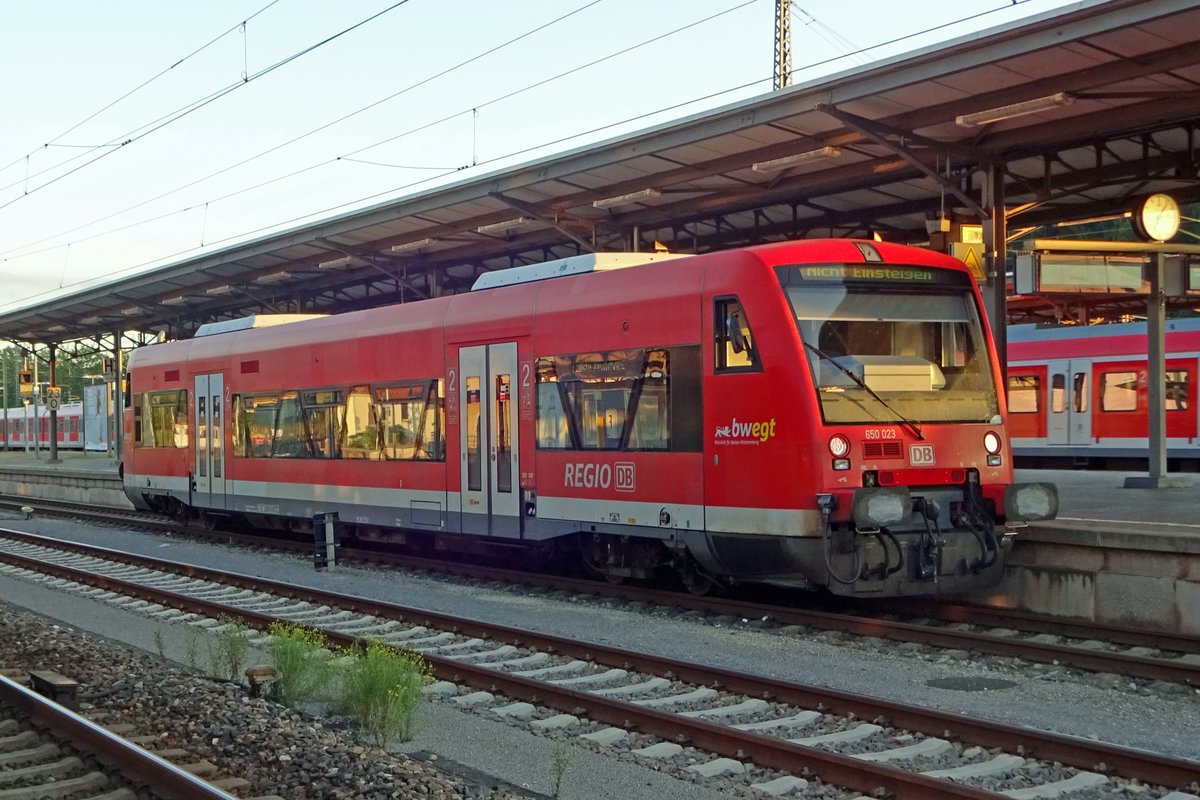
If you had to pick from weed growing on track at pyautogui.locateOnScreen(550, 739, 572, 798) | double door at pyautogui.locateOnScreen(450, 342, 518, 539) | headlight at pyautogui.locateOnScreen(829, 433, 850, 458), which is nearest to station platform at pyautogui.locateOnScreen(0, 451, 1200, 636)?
headlight at pyautogui.locateOnScreen(829, 433, 850, 458)

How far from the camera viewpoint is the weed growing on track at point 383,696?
7145 mm

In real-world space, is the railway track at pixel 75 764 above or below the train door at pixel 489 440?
below

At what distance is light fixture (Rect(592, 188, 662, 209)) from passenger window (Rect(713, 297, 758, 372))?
6742 millimetres

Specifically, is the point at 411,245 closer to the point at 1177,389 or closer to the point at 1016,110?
the point at 1016,110

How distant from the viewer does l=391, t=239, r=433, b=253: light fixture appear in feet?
71.4

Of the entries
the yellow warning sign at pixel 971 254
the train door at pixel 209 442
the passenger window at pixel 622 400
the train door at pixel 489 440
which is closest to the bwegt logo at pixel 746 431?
the passenger window at pixel 622 400

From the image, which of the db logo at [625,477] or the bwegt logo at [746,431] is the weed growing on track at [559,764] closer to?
the bwegt logo at [746,431]

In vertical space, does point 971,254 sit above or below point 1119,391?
above

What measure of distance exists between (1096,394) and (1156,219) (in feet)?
38.6

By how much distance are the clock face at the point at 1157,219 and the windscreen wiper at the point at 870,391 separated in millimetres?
6745

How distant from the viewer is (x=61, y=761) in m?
6.70

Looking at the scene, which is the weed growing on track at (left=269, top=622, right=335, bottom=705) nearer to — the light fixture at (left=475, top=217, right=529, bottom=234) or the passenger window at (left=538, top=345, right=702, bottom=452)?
the passenger window at (left=538, top=345, right=702, bottom=452)

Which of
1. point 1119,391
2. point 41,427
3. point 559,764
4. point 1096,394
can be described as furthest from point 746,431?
point 41,427

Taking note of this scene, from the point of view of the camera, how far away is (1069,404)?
26.8m
